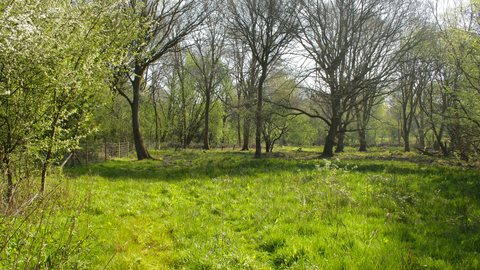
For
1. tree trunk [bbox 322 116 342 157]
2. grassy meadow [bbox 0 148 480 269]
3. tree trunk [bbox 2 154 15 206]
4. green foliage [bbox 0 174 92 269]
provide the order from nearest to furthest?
green foliage [bbox 0 174 92 269] < grassy meadow [bbox 0 148 480 269] < tree trunk [bbox 2 154 15 206] < tree trunk [bbox 322 116 342 157]

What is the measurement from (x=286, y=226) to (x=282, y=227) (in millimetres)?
71

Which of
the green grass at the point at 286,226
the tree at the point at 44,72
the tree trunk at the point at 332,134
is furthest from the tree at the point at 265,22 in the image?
the tree at the point at 44,72

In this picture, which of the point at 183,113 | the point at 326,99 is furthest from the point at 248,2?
the point at 183,113

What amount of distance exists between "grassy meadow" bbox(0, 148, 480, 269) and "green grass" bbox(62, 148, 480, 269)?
1 cm

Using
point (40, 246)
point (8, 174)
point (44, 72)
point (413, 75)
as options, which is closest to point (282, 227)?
point (40, 246)

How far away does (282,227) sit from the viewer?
3.95 metres

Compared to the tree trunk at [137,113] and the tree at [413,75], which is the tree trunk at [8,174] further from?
the tree at [413,75]

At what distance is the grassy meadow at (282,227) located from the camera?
2938mm

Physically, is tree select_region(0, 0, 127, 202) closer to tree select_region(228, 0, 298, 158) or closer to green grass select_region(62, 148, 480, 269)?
green grass select_region(62, 148, 480, 269)

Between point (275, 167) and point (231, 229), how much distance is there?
233 inches

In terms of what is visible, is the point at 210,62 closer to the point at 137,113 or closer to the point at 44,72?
the point at 137,113

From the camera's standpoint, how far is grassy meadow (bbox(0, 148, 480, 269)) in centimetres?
294

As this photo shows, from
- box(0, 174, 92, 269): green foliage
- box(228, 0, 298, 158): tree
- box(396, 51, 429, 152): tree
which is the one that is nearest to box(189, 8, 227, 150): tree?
box(228, 0, 298, 158): tree

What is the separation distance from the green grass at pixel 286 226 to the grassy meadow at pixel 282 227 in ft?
0.05
